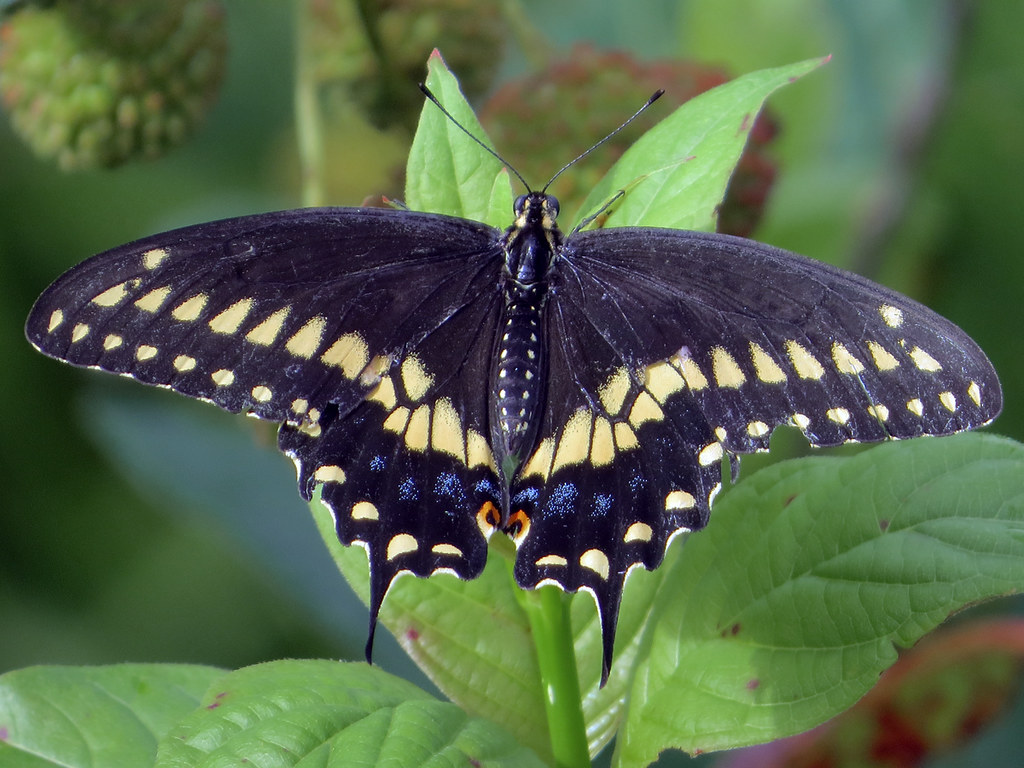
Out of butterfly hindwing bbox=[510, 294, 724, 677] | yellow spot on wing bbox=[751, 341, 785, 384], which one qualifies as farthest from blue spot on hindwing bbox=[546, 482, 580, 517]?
yellow spot on wing bbox=[751, 341, 785, 384]

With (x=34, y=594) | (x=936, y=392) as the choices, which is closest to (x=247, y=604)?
(x=34, y=594)

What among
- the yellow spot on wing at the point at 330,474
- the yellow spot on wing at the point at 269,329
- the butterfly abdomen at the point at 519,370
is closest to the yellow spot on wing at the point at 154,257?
the yellow spot on wing at the point at 269,329

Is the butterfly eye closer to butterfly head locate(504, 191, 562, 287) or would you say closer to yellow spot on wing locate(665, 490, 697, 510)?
butterfly head locate(504, 191, 562, 287)

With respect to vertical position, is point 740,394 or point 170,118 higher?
point 170,118

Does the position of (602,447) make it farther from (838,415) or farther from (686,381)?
(838,415)

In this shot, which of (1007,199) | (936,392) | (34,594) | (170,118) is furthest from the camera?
Answer: (1007,199)

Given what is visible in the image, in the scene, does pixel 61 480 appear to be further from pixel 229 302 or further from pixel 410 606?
pixel 410 606

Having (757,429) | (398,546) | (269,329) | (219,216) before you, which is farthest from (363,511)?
(219,216)
